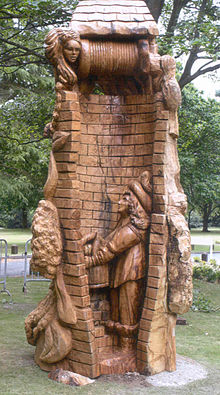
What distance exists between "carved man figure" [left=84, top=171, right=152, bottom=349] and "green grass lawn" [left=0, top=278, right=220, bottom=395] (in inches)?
26.1

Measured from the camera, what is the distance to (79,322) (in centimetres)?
505

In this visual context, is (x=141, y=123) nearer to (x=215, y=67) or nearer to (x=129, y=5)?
(x=129, y=5)

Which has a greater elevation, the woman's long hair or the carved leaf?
the woman's long hair

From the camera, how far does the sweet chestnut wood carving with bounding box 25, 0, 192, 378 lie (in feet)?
16.7

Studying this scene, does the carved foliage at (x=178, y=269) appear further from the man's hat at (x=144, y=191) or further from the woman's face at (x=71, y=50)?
the woman's face at (x=71, y=50)

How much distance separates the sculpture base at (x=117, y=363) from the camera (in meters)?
5.11

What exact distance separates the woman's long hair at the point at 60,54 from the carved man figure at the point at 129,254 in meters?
1.34

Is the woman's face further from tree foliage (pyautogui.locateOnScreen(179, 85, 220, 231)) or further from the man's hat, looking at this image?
tree foliage (pyautogui.locateOnScreen(179, 85, 220, 231))

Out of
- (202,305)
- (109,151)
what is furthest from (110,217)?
(202,305)

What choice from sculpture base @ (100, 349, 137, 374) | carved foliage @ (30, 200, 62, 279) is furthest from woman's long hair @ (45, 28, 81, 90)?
sculpture base @ (100, 349, 137, 374)

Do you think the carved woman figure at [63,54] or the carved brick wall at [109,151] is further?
the carved brick wall at [109,151]

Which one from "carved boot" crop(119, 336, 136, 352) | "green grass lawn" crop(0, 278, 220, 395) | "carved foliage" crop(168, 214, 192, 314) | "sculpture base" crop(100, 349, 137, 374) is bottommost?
"green grass lawn" crop(0, 278, 220, 395)

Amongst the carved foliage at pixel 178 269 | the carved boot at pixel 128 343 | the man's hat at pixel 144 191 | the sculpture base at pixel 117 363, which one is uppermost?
the man's hat at pixel 144 191

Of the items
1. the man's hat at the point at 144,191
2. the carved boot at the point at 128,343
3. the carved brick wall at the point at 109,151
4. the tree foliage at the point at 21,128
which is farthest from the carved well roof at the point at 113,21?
the tree foliage at the point at 21,128
